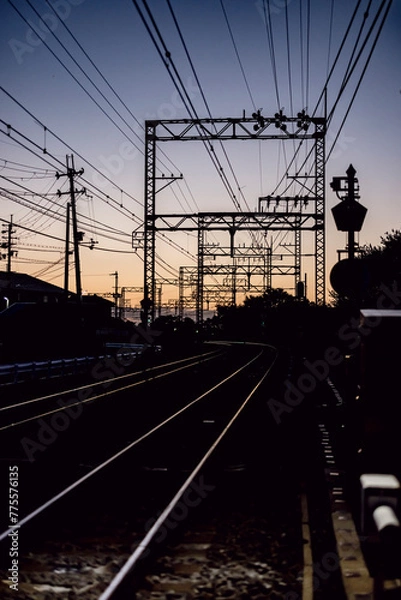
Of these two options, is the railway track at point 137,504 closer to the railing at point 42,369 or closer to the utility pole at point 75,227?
the railing at point 42,369

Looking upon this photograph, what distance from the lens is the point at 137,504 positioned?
994 centimetres

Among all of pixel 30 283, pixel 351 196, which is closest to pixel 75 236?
pixel 351 196

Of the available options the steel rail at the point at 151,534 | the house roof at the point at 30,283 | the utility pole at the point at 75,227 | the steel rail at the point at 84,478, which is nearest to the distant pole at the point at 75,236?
the utility pole at the point at 75,227

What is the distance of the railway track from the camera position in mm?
6914

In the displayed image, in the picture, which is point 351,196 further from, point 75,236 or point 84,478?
point 75,236

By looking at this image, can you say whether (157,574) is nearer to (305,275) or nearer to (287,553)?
(287,553)

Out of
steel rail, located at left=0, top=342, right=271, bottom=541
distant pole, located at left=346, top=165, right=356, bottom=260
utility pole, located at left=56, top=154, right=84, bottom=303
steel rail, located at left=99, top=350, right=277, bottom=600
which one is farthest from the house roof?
steel rail, located at left=99, top=350, right=277, bottom=600

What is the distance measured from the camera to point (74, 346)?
43750mm

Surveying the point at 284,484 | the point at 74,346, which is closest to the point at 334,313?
the point at 284,484

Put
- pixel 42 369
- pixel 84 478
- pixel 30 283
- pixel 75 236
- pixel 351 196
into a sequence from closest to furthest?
pixel 84 478
pixel 351 196
pixel 42 369
pixel 75 236
pixel 30 283

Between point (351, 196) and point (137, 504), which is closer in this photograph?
point (137, 504)

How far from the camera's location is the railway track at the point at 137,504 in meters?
6.91

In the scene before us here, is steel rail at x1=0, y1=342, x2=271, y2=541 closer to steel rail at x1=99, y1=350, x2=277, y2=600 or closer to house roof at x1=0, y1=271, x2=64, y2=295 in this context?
steel rail at x1=99, y1=350, x2=277, y2=600

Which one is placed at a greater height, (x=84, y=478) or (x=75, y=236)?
(x=75, y=236)
